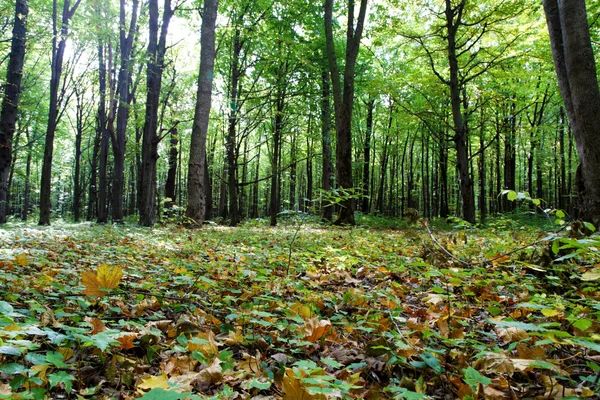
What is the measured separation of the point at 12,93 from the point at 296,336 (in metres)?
11.4

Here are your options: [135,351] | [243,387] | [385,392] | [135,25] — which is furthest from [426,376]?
[135,25]

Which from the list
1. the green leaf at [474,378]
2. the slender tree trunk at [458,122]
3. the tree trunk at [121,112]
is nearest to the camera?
the green leaf at [474,378]

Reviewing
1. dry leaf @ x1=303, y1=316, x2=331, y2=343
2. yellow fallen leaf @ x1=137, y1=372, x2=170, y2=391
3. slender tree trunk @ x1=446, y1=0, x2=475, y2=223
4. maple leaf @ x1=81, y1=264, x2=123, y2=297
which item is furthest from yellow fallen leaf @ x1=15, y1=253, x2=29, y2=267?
slender tree trunk @ x1=446, y1=0, x2=475, y2=223

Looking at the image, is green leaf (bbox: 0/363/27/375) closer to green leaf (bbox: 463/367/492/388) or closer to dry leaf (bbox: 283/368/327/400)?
dry leaf (bbox: 283/368/327/400)

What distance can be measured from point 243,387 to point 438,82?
13956 mm

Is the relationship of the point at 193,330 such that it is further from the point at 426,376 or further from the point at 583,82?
the point at 583,82

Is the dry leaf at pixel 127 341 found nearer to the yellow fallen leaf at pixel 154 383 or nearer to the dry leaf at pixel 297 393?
the yellow fallen leaf at pixel 154 383

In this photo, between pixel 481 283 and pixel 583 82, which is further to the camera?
pixel 583 82

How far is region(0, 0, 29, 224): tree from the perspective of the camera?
30.4ft

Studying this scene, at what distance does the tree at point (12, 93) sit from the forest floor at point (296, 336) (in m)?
8.34

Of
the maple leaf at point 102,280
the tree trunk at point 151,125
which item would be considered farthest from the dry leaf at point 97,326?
the tree trunk at point 151,125

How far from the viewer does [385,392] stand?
1502mm

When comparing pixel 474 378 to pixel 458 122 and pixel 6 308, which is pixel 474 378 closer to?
pixel 6 308

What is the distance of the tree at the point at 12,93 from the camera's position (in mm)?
9265
